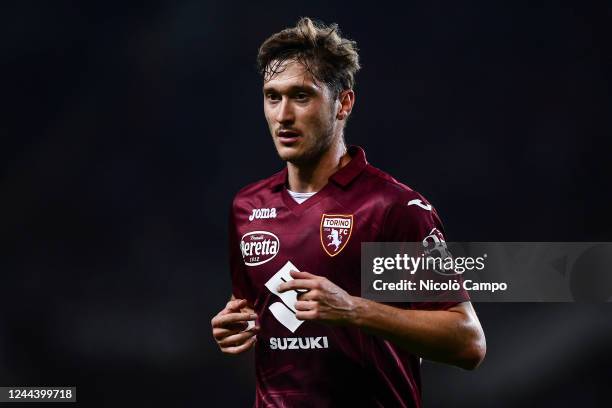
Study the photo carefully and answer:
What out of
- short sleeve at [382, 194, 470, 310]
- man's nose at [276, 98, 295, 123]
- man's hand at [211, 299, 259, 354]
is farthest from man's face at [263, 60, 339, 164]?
man's hand at [211, 299, 259, 354]

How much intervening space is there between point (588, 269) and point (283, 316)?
3.22 m

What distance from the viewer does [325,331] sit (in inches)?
125

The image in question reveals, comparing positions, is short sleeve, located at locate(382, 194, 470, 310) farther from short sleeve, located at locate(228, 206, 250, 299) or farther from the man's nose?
short sleeve, located at locate(228, 206, 250, 299)

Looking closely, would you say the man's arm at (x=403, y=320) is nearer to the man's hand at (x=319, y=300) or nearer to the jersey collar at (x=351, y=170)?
the man's hand at (x=319, y=300)

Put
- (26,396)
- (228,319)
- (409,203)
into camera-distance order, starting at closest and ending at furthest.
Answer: (228,319)
(409,203)
(26,396)

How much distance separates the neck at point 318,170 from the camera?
11.3ft

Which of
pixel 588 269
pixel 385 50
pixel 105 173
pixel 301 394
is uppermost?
pixel 385 50

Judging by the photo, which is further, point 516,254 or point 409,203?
point 516,254

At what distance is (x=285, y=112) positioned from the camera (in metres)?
3.31

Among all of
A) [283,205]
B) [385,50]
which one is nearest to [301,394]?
[283,205]

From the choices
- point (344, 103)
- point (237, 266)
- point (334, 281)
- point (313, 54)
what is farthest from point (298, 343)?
point (313, 54)

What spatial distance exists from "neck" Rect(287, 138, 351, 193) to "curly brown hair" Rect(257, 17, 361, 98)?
0.24 metres

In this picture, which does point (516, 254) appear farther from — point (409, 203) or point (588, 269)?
point (409, 203)

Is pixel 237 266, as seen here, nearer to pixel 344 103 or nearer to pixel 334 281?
pixel 334 281
